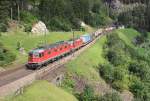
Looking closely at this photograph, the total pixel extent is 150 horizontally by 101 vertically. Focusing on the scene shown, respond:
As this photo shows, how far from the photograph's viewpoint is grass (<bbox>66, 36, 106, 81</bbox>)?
6678 centimetres

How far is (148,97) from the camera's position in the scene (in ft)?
226

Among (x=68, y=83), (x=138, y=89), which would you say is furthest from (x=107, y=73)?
(x=68, y=83)

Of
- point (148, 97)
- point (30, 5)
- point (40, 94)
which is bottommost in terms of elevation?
point (148, 97)

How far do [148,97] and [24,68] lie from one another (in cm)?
1987

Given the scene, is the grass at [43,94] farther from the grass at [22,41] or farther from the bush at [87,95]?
the grass at [22,41]

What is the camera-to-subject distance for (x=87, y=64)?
74.9 m

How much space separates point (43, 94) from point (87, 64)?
1016 inches

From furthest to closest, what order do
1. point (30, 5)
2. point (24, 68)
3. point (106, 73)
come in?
point (30, 5)
point (106, 73)
point (24, 68)

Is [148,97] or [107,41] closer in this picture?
[148,97]

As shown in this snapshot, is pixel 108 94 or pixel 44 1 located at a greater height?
pixel 44 1

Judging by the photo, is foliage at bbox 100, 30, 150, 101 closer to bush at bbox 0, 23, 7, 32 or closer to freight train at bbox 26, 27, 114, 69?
freight train at bbox 26, 27, 114, 69

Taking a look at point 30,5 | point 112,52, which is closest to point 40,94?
point 112,52

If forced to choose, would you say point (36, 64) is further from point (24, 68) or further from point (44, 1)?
point (44, 1)

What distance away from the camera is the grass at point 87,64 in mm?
66781
